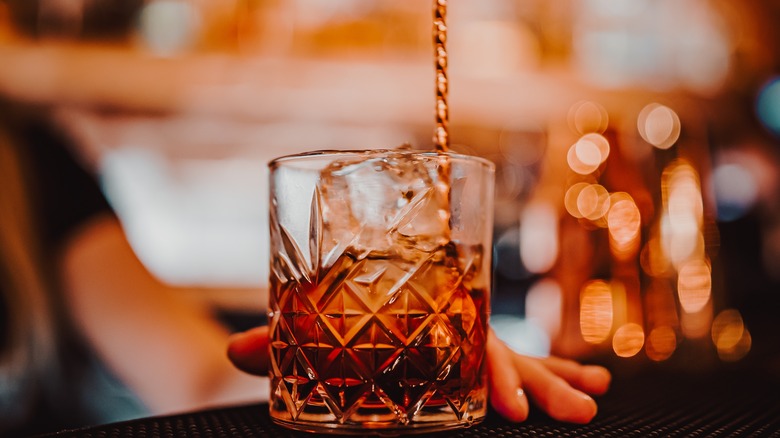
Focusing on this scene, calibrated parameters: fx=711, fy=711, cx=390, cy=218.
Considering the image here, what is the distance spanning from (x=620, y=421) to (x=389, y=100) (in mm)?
1585

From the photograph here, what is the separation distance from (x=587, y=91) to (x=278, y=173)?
1.75 meters

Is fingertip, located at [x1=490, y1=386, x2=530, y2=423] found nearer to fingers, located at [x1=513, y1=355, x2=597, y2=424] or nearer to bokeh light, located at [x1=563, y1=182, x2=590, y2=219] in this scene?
fingers, located at [x1=513, y1=355, x2=597, y2=424]

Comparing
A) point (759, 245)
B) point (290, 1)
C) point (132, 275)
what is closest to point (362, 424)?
point (132, 275)

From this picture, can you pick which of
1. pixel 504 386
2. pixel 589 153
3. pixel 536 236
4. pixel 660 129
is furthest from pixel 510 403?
pixel 536 236

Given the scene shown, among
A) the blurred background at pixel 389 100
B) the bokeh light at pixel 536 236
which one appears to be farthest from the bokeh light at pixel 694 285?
the bokeh light at pixel 536 236

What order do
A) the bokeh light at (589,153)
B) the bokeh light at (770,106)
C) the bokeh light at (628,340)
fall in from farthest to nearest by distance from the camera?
the bokeh light at (770,106), the bokeh light at (589,153), the bokeh light at (628,340)

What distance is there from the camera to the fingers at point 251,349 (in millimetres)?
556

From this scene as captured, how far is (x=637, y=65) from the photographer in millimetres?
2369

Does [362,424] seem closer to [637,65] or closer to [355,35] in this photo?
[355,35]

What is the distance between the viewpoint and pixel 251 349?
1.84ft

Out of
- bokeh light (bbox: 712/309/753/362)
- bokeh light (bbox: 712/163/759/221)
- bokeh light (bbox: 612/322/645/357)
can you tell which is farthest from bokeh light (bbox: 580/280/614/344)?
bokeh light (bbox: 712/163/759/221)

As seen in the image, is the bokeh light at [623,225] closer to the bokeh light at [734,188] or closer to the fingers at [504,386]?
the fingers at [504,386]

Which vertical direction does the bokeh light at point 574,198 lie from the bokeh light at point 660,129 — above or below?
below

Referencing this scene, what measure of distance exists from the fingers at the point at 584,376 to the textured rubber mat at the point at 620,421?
0.02 m
